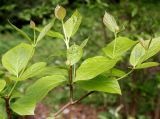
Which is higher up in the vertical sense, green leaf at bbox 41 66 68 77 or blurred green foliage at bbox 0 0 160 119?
green leaf at bbox 41 66 68 77

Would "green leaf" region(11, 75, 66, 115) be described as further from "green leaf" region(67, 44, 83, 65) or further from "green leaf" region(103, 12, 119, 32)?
"green leaf" region(103, 12, 119, 32)

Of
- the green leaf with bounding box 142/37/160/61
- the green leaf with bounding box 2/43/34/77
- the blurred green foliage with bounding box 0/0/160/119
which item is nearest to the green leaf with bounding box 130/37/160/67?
the green leaf with bounding box 142/37/160/61

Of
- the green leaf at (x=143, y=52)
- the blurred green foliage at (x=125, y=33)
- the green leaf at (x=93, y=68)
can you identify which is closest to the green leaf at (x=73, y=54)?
the green leaf at (x=93, y=68)

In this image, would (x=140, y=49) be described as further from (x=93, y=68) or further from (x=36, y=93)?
(x=36, y=93)

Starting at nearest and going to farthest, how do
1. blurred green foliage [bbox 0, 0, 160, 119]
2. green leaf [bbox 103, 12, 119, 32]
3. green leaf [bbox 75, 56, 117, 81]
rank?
green leaf [bbox 75, 56, 117, 81] → green leaf [bbox 103, 12, 119, 32] → blurred green foliage [bbox 0, 0, 160, 119]

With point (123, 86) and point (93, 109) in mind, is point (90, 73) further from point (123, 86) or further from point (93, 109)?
point (93, 109)

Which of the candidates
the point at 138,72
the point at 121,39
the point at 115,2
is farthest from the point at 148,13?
the point at 121,39
